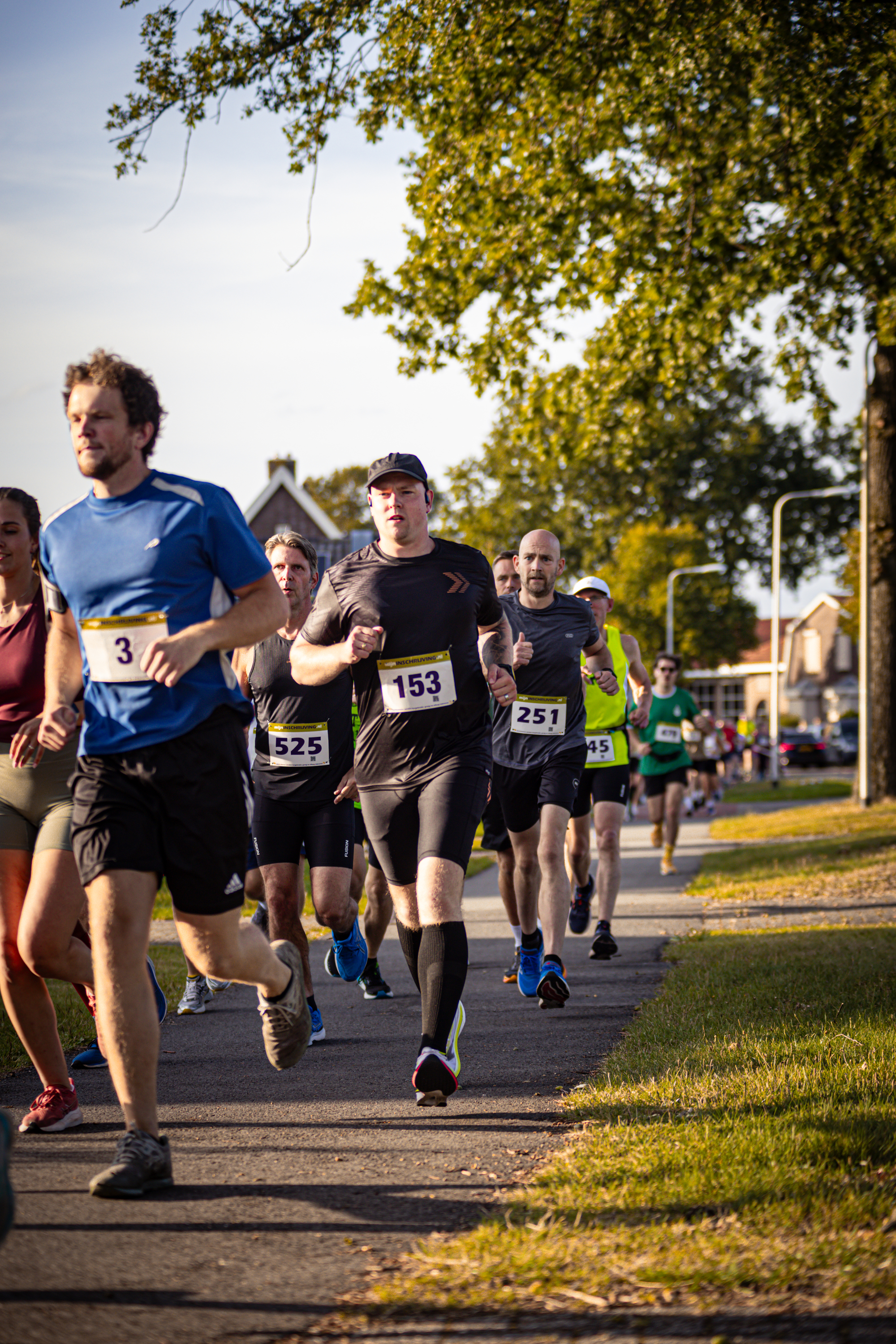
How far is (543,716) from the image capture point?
8.10 metres

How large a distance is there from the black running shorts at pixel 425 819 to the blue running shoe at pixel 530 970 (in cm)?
249

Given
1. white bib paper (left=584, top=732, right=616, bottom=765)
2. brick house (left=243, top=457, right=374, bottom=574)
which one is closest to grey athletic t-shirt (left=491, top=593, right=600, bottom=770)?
white bib paper (left=584, top=732, right=616, bottom=765)

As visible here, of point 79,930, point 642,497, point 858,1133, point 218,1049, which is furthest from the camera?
point 642,497

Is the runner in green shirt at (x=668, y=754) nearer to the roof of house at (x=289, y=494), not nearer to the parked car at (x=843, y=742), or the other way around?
the roof of house at (x=289, y=494)

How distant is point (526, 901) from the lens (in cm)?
809

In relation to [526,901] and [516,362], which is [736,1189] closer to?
[526,901]

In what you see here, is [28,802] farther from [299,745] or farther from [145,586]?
[299,745]

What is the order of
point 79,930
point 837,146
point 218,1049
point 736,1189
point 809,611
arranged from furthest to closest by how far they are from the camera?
point 809,611
point 837,146
point 218,1049
point 79,930
point 736,1189

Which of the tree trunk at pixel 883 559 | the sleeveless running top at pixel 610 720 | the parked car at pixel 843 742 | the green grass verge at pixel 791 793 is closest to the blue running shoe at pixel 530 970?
the sleeveless running top at pixel 610 720

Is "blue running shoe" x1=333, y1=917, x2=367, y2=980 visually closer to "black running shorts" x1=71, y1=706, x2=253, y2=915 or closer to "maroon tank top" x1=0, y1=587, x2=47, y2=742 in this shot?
"maroon tank top" x1=0, y1=587, x2=47, y2=742

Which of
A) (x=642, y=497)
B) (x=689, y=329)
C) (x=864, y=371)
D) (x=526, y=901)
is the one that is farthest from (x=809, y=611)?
(x=526, y=901)

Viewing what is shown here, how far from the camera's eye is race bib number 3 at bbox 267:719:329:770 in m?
6.82

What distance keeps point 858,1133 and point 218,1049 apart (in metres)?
3.26

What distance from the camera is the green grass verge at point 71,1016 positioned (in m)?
6.43
